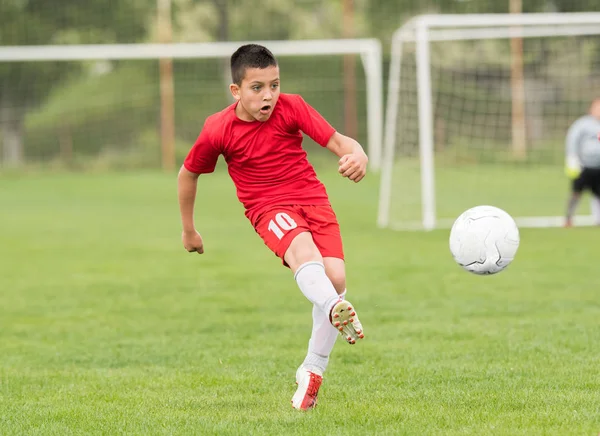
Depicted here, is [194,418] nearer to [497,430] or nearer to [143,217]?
[497,430]

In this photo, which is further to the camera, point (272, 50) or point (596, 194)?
point (272, 50)

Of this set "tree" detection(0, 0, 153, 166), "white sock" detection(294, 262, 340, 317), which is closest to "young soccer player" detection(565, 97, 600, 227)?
"white sock" detection(294, 262, 340, 317)

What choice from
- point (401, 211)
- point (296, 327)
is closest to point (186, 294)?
point (296, 327)

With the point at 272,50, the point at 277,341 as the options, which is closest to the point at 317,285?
the point at 277,341

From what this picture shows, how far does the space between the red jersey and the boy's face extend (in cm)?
14

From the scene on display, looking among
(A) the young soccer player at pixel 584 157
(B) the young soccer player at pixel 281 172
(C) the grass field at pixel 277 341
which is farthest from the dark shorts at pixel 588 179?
(B) the young soccer player at pixel 281 172

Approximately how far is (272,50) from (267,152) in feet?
59.6

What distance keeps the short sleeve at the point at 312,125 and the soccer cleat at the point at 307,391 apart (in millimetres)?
1134

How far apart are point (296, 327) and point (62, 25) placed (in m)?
21.9

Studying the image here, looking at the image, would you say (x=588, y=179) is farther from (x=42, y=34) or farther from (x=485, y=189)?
(x=42, y=34)

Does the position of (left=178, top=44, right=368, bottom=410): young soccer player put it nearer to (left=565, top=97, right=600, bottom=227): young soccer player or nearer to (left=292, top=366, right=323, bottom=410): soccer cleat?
(left=292, top=366, right=323, bottom=410): soccer cleat

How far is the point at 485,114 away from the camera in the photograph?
2189 cm

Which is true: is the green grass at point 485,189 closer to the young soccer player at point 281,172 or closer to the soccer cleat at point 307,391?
the young soccer player at point 281,172

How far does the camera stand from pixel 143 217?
17.5 meters
